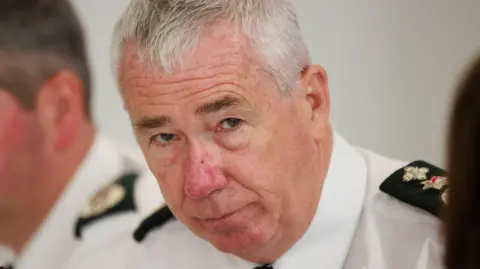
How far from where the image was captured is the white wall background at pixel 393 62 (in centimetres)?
94

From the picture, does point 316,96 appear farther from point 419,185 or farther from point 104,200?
point 104,200

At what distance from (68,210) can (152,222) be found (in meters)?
0.22

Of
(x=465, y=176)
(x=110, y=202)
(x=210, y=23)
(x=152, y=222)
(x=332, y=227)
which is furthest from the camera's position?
(x=110, y=202)

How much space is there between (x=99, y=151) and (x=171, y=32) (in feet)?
1.51

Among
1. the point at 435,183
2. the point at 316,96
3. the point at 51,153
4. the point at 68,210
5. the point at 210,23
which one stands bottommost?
the point at 68,210

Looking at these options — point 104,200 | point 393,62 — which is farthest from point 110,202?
point 393,62

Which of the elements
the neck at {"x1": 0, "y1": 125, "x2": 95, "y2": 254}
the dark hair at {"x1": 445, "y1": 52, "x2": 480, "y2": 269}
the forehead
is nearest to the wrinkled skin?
the forehead

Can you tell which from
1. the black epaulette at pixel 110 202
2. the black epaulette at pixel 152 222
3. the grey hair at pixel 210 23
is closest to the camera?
the grey hair at pixel 210 23

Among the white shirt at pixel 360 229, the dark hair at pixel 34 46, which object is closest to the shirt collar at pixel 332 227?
the white shirt at pixel 360 229

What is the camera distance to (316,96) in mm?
833

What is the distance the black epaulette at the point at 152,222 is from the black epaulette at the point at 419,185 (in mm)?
345

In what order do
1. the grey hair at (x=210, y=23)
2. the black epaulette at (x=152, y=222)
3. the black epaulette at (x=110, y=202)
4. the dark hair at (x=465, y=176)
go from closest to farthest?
1. the dark hair at (x=465, y=176)
2. the grey hair at (x=210, y=23)
3. the black epaulette at (x=152, y=222)
4. the black epaulette at (x=110, y=202)

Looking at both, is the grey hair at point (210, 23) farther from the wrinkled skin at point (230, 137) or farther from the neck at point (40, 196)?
the neck at point (40, 196)

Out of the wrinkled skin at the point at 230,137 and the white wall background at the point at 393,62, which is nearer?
the wrinkled skin at the point at 230,137
